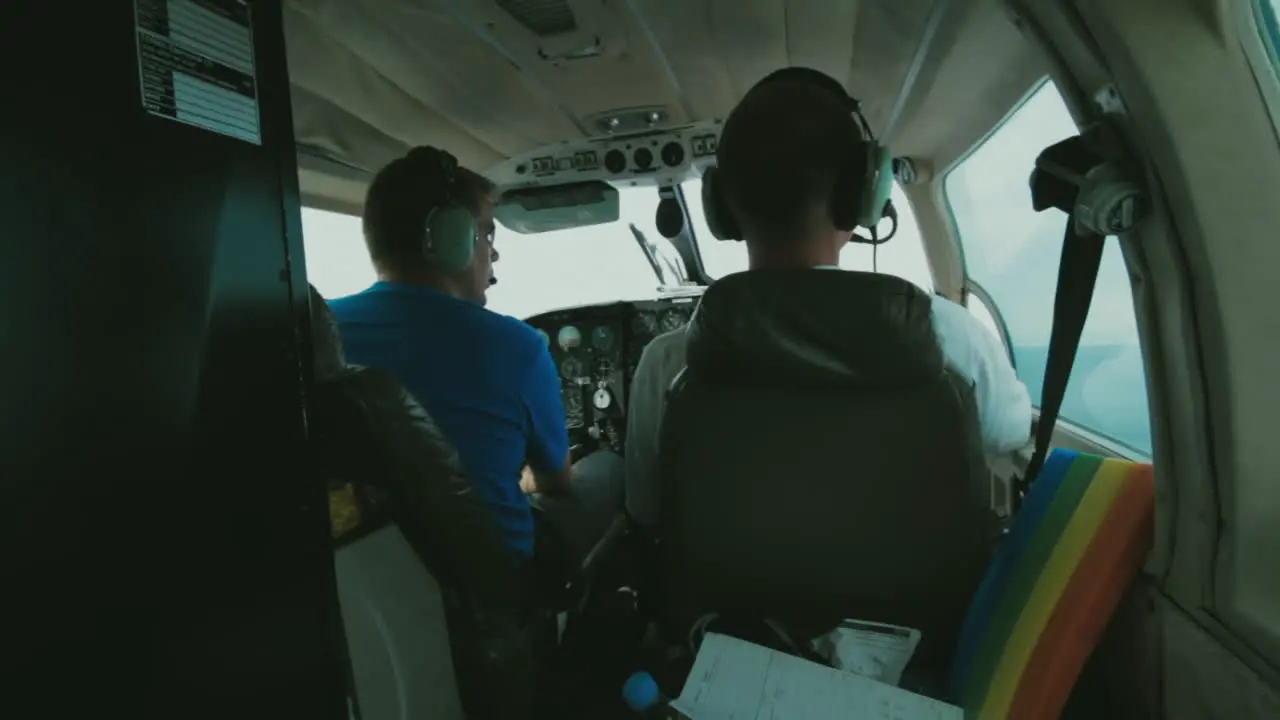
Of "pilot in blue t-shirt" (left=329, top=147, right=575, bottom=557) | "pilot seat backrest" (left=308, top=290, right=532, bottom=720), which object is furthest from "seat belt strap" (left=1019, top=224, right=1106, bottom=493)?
"pilot in blue t-shirt" (left=329, top=147, right=575, bottom=557)

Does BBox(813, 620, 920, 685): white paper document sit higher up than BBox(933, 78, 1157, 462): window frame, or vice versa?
BBox(933, 78, 1157, 462): window frame

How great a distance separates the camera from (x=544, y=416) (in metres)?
Result: 2.00

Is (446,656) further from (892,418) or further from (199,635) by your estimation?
(892,418)

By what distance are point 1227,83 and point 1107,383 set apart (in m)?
1.25

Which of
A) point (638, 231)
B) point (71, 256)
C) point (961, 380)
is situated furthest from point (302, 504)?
point (638, 231)

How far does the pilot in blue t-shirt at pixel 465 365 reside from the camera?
1.75 m

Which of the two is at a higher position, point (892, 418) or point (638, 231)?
point (638, 231)

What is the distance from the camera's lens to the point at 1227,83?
2.74 ft

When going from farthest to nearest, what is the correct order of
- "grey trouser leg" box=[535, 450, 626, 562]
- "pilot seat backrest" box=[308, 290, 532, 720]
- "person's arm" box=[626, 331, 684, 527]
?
"grey trouser leg" box=[535, 450, 626, 562] < "person's arm" box=[626, 331, 684, 527] < "pilot seat backrest" box=[308, 290, 532, 720]

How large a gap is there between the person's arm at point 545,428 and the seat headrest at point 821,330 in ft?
2.87

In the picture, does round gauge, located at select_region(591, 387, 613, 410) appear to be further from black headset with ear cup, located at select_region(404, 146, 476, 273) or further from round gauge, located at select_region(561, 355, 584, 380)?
black headset with ear cup, located at select_region(404, 146, 476, 273)

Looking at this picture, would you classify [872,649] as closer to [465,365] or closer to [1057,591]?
[1057,591]

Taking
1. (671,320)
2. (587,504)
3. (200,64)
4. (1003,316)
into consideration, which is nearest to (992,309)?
(1003,316)

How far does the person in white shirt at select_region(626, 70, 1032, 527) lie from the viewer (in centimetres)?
133
